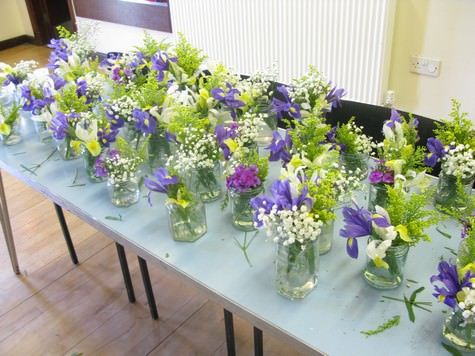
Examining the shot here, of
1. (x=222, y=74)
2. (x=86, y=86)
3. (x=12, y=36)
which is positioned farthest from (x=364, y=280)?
(x=12, y=36)

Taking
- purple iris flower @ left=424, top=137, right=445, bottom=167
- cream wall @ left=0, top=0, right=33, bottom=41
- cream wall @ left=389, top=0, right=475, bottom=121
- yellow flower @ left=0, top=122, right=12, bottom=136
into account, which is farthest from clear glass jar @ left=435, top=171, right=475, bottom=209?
cream wall @ left=0, top=0, right=33, bottom=41

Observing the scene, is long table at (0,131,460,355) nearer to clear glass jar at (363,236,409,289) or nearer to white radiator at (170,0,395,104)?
clear glass jar at (363,236,409,289)

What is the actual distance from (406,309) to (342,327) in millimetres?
156

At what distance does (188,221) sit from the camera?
4.40 ft

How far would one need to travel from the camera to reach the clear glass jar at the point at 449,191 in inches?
52.3

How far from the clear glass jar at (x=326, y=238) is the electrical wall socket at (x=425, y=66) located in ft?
6.63

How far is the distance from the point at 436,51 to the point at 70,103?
7.01 feet

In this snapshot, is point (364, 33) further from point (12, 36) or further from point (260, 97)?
point (12, 36)

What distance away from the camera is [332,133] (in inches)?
58.4

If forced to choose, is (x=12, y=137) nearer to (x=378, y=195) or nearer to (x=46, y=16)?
(x=378, y=195)

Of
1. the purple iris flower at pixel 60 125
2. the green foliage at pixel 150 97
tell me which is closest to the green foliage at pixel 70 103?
the purple iris flower at pixel 60 125

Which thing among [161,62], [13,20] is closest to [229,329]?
[161,62]

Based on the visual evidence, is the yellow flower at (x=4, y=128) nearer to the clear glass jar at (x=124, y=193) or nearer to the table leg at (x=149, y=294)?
the clear glass jar at (x=124, y=193)

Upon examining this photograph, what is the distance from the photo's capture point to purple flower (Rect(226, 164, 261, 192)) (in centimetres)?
129
